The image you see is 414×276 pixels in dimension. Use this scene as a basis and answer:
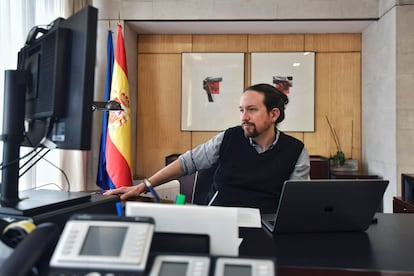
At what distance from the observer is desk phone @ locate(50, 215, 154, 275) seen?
54 centimetres

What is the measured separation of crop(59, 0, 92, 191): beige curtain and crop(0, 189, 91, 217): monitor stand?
197cm

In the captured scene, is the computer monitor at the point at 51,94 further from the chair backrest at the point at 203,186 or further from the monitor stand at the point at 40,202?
the chair backrest at the point at 203,186

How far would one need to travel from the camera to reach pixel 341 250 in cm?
93

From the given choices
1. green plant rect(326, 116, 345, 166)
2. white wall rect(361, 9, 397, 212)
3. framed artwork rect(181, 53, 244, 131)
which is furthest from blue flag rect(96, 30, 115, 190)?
white wall rect(361, 9, 397, 212)

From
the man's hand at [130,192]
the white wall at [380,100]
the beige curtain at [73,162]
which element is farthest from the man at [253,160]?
the white wall at [380,100]

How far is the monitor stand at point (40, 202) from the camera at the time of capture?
843 millimetres

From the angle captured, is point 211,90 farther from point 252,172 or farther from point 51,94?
point 51,94

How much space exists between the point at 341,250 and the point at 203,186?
3.66 ft

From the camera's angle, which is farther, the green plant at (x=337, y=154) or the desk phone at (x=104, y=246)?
Answer: the green plant at (x=337, y=154)

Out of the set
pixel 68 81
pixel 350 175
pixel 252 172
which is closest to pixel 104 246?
pixel 68 81

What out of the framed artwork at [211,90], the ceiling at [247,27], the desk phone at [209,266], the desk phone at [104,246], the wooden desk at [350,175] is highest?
the ceiling at [247,27]

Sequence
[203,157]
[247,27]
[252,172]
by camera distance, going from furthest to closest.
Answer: [247,27]
[203,157]
[252,172]

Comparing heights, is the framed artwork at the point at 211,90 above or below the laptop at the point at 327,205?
above

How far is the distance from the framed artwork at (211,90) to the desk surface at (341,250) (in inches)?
111
